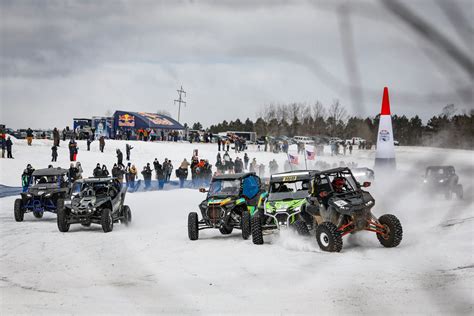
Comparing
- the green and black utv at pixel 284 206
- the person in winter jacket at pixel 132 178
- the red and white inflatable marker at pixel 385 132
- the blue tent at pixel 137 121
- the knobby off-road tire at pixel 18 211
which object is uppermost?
the blue tent at pixel 137 121

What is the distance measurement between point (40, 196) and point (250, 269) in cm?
1393

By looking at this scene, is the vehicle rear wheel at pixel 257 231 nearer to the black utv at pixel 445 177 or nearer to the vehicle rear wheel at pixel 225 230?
the vehicle rear wheel at pixel 225 230

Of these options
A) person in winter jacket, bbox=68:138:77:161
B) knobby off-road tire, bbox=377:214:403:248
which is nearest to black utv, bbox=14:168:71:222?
knobby off-road tire, bbox=377:214:403:248

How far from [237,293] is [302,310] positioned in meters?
1.57

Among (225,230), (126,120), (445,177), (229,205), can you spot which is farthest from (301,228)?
(126,120)

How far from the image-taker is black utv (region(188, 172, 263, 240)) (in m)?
16.8

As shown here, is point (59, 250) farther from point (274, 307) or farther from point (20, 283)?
point (274, 307)

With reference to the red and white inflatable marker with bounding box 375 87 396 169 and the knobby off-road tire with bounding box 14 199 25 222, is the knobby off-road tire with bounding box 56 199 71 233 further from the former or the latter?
the red and white inflatable marker with bounding box 375 87 396 169

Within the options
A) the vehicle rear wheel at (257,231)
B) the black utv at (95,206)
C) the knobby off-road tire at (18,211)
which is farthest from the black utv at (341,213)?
the knobby off-road tire at (18,211)

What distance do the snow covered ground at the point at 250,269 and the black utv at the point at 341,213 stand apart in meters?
0.42

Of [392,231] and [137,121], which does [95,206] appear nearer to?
[392,231]

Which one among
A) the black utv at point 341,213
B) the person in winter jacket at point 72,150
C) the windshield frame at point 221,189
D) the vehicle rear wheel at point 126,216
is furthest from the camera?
the person in winter jacket at point 72,150

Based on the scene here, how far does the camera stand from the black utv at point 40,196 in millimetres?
22875

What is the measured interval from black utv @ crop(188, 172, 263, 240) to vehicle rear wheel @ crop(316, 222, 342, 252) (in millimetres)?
3344
